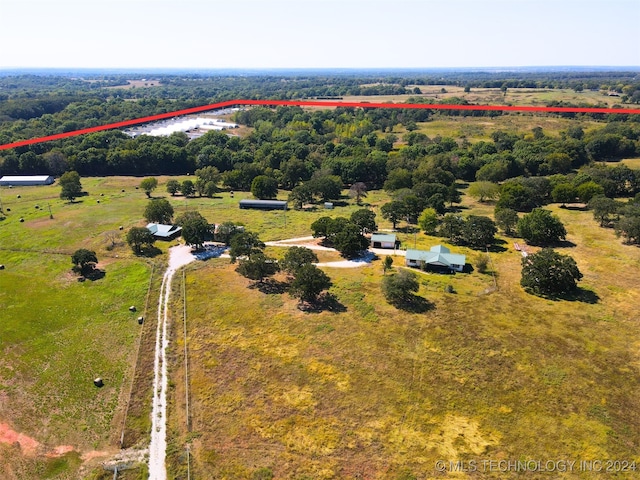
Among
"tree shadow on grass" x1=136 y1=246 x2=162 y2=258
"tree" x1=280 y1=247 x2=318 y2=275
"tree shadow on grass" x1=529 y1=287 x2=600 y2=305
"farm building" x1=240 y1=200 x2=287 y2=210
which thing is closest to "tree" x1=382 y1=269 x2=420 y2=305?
"tree" x1=280 y1=247 x2=318 y2=275

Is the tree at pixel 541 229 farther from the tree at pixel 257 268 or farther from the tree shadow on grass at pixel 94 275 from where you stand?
the tree shadow on grass at pixel 94 275

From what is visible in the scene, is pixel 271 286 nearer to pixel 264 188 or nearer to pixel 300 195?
pixel 300 195

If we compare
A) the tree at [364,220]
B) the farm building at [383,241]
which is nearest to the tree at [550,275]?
the farm building at [383,241]

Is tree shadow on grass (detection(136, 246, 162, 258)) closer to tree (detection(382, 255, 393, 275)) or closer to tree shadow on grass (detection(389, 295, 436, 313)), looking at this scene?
tree (detection(382, 255, 393, 275))

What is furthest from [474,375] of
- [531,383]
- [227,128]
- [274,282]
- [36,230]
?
[227,128]

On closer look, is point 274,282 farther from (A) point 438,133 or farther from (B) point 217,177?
(A) point 438,133

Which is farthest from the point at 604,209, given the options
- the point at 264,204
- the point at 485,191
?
the point at 264,204
